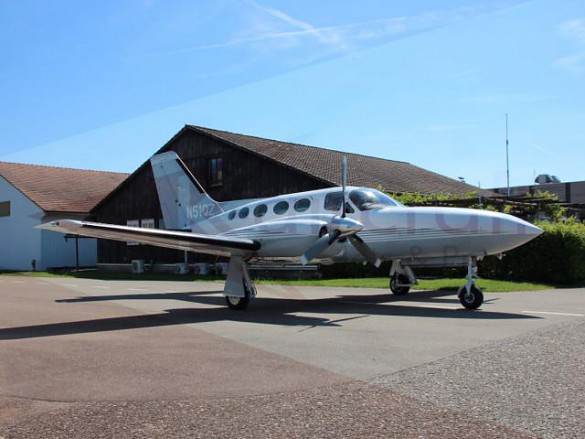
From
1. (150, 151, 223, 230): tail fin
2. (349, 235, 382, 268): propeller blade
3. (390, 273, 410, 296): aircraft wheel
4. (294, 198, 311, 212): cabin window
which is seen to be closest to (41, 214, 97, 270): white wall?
(150, 151, 223, 230): tail fin

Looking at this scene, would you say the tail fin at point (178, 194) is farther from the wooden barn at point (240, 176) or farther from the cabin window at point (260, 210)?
the wooden barn at point (240, 176)

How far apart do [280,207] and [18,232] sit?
3278 centimetres

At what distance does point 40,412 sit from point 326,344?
451cm

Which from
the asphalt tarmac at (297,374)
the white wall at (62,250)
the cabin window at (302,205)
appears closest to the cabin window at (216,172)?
the white wall at (62,250)

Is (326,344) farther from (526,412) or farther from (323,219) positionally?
(323,219)

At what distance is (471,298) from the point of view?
12.9 m

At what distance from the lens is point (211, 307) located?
15.0 meters

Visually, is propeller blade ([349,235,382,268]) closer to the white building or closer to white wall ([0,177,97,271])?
the white building

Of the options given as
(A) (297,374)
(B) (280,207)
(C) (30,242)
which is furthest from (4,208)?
(A) (297,374)

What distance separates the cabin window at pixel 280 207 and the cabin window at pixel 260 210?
37 cm

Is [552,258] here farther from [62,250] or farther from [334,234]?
[62,250]

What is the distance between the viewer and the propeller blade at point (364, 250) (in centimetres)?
1340

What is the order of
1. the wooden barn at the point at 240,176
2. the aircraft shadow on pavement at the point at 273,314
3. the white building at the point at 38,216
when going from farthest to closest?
the white building at the point at 38,216 → the wooden barn at the point at 240,176 → the aircraft shadow on pavement at the point at 273,314

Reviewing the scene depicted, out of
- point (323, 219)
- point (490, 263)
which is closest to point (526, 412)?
point (323, 219)
